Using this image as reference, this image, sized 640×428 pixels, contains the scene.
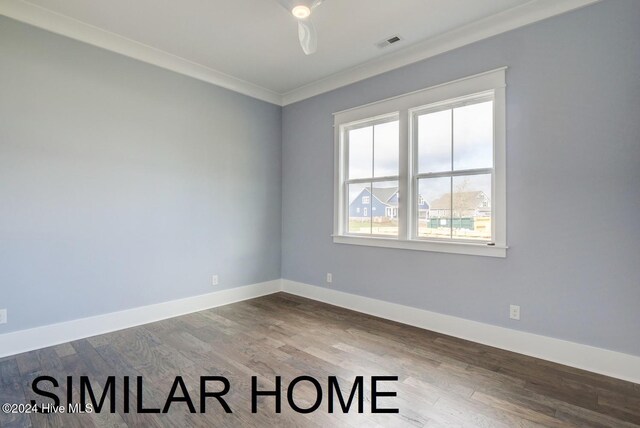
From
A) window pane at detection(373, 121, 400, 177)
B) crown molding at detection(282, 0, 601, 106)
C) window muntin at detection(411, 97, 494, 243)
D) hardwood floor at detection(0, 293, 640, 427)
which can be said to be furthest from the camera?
window pane at detection(373, 121, 400, 177)

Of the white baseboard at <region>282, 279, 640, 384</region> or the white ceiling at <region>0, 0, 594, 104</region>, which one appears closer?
the white baseboard at <region>282, 279, 640, 384</region>

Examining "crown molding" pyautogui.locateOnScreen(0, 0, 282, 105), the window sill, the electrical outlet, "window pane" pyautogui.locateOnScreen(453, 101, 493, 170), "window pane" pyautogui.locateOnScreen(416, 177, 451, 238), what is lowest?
the electrical outlet

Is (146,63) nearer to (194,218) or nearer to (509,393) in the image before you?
(194,218)

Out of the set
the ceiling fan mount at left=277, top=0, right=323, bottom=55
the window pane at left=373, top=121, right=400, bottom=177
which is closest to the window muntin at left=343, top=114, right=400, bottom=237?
the window pane at left=373, top=121, right=400, bottom=177

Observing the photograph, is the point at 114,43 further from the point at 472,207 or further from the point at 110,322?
the point at 472,207

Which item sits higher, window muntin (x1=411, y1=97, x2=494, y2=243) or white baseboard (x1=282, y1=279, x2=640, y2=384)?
window muntin (x1=411, y1=97, x2=494, y2=243)

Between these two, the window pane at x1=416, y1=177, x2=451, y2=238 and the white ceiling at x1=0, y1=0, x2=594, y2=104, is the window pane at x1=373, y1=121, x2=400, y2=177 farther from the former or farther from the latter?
the white ceiling at x1=0, y1=0, x2=594, y2=104

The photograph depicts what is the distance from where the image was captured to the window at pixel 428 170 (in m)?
2.88

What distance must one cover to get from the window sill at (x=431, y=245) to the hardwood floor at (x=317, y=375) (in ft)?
2.72

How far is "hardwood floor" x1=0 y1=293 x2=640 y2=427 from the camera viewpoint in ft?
6.04

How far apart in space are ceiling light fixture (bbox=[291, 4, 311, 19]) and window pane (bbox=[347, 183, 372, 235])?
218cm

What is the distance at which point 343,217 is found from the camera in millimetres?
4090

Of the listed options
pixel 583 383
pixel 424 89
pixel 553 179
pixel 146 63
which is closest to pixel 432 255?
pixel 553 179

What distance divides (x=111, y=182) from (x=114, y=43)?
4.49ft
